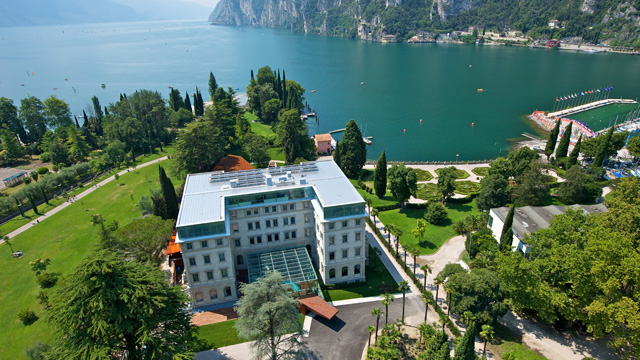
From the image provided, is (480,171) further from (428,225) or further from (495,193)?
(428,225)

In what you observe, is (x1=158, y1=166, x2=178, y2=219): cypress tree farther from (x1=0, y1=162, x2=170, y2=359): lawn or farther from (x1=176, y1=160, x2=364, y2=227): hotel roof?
(x1=176, y1=160, x2=364, y2=227): hotel roof

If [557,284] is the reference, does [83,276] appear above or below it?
above

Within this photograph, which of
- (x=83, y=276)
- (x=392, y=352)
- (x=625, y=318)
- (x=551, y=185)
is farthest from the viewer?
(x=551, y=185)

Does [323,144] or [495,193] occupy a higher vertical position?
[495,193]

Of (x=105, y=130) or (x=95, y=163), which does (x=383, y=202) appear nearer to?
(x=95, y=163)

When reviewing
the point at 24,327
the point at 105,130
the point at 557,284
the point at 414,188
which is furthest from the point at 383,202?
the point at 105,130

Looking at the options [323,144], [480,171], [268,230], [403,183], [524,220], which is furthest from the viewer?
[323,144]

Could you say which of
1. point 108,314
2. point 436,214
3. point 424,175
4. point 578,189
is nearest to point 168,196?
point 108,314

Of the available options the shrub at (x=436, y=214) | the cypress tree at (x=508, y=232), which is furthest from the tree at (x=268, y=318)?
the shrub at (x=436, y=214)
